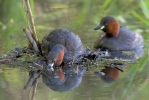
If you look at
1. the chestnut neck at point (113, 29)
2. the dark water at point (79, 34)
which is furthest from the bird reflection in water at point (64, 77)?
the chestnut neck at point (113, 29)

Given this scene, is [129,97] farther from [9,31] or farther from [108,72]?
[9,31]

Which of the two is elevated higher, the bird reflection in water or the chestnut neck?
the bird reflection in water

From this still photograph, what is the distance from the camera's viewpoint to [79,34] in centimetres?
1035

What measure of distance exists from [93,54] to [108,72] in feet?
2.41

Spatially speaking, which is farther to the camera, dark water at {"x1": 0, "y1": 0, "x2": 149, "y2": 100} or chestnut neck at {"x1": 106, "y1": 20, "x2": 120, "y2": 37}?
chestnut neck at {"x1": 106, "y1": 20, "x2": 120, "y2": 37}

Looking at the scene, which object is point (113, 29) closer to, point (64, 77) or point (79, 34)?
point (79, 34)

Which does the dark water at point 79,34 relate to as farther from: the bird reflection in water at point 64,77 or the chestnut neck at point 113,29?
the chestnut neck at point 113,29

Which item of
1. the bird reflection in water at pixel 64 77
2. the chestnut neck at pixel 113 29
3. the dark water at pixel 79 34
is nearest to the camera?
the dark water at pixel 79 34

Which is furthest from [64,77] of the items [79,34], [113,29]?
[79,34]

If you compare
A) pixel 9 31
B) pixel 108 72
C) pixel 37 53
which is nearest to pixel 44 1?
pixel 9 31

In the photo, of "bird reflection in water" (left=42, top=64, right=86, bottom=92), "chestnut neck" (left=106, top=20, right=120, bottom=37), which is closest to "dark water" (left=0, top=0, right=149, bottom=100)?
"bird reflection in water" (left=42, top=64, right=86, bottom=92)

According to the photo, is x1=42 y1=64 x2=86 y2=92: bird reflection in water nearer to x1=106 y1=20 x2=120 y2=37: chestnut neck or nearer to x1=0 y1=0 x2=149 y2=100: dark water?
x1=0 y1=0 x2=149 y2=100: dark water

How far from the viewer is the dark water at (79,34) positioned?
639 centimetres

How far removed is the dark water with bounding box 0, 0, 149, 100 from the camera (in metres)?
6.39
